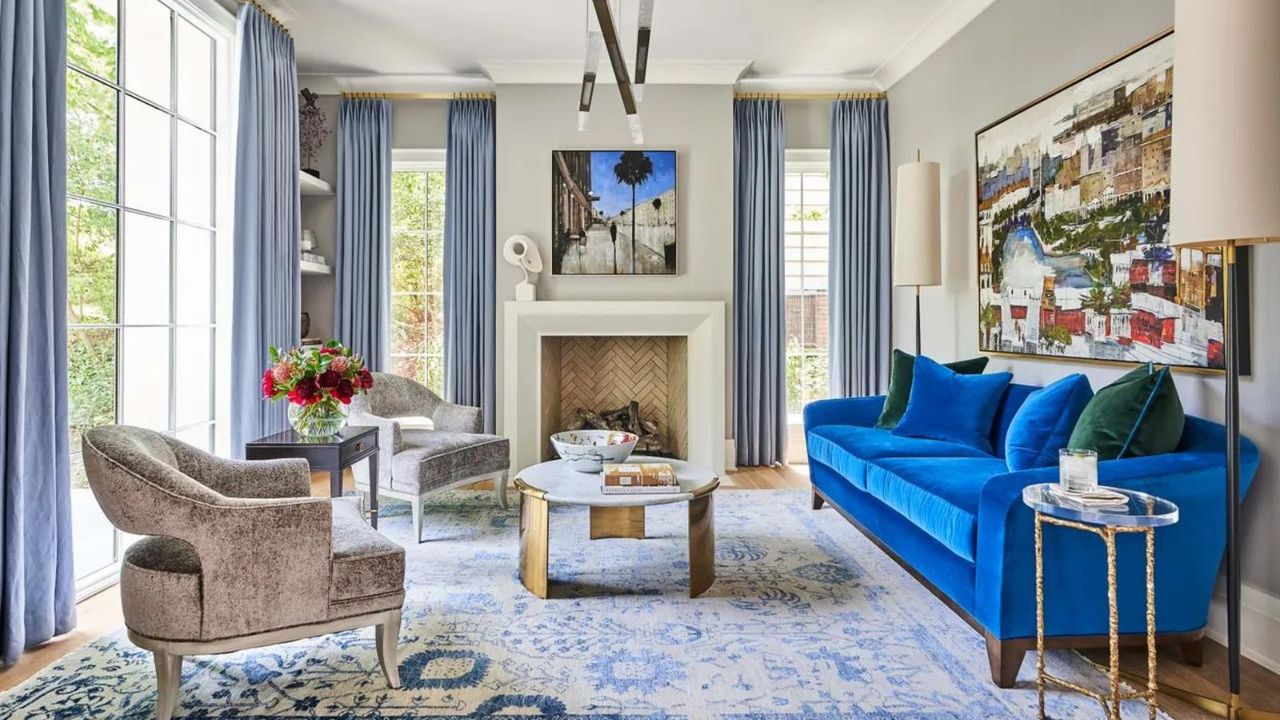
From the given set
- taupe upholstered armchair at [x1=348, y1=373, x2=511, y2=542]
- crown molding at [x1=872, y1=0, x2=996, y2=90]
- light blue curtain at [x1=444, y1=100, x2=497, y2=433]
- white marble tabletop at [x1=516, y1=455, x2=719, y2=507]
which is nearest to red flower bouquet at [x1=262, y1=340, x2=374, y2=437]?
taupe upholstered armchair at [x1=348, y1=373, x2=511, y2=542]

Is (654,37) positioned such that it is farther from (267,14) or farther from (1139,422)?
(1139,422)

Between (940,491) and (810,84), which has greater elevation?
(810,84)

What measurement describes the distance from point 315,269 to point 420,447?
196 cm

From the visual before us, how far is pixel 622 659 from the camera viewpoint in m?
2.15

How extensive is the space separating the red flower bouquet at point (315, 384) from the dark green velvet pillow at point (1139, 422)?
273 cm

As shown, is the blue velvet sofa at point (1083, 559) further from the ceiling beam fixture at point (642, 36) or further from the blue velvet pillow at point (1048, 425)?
the ceiling beam fixture at point (642, 36)

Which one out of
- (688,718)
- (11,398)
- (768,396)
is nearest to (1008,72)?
(768,396)

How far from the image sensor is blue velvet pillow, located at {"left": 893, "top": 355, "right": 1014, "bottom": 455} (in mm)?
3129

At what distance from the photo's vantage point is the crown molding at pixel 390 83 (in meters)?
4.93

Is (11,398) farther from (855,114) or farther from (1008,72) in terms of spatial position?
(855,114)

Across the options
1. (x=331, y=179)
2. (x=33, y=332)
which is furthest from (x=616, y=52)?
Answer: (x=331, y=179)

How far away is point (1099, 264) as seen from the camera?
283 cm

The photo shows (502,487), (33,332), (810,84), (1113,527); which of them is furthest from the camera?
(810,84)

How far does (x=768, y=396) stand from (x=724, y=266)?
103 centimetres
